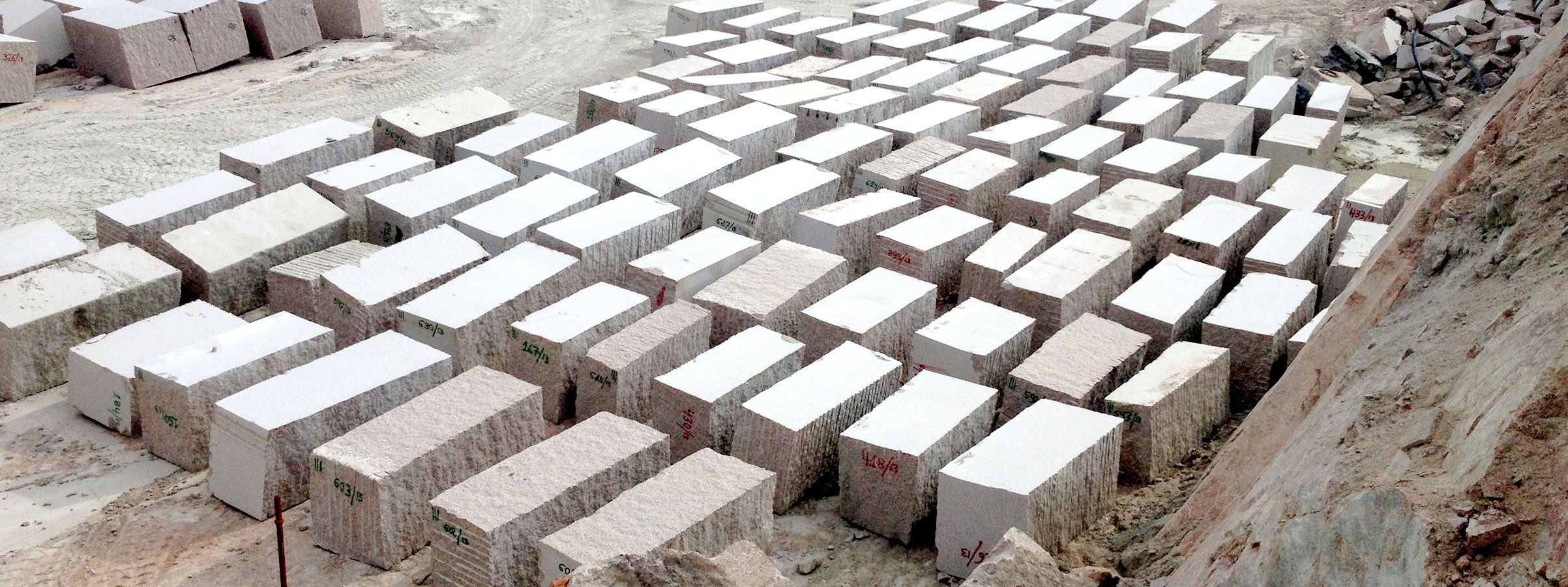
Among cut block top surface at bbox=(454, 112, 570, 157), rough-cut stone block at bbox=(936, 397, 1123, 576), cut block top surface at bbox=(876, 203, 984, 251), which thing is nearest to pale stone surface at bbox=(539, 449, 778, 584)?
rough-cut stone block at bbox=(936, 397, 1123, 576)

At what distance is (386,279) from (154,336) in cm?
125

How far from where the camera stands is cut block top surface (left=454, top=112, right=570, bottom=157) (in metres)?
9.32

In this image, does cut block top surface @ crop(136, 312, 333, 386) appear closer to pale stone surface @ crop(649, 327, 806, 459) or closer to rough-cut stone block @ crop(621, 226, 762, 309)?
rough-cut stone block @ crop(621, 226, 762, 309)

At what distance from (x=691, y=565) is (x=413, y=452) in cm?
199

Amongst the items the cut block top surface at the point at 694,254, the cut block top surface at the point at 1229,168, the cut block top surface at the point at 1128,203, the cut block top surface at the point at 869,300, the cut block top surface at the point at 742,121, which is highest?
the cut block top surface at the point at 742,121

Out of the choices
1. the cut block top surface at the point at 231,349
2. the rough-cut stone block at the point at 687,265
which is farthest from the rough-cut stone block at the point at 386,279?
the rough-cut stone block at the point at 687,265

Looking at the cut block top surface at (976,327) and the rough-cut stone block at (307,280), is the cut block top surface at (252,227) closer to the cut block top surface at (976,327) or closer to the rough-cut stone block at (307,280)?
the rough-cut stone block at (307,280)

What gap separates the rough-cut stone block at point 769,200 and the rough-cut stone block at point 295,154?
285cm

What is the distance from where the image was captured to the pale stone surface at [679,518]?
502cm

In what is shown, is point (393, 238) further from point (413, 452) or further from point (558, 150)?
point (413, 452)

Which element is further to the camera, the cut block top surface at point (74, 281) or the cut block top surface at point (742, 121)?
the cut block top surface at point (742, 121)

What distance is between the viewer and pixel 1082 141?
9422 mm

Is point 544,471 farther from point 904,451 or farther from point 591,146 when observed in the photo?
point 591,146

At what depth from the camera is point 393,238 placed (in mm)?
8367
